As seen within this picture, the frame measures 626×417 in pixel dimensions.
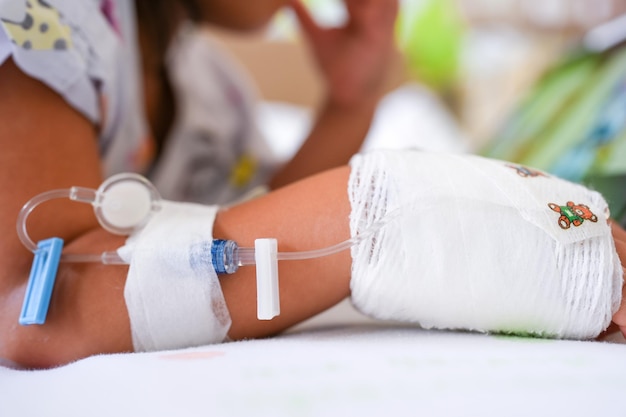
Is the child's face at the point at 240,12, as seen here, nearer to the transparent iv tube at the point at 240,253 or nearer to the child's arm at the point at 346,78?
the child's arm at the point at 346,78

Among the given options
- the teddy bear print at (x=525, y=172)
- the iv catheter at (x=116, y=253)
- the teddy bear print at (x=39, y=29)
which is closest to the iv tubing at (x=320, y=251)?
the iv catheter at (x=116, y=253)

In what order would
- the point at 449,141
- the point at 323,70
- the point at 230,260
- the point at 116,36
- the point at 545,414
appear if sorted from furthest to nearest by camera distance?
the point at 449,141 < the point at 323,70 < the point at 116,36 < the point at 230,260 < the point at 545,414

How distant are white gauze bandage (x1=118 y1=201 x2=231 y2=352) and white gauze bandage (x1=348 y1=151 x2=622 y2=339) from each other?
4.4 inches

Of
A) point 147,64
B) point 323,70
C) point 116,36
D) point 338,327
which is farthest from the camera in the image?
point 323,70

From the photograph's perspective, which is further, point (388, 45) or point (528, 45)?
point (528, 45)

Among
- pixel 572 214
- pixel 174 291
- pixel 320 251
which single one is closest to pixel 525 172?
pixel 572 214

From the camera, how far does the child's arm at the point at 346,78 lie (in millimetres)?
1031

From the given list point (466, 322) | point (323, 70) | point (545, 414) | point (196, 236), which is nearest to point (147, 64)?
point (323, 70)

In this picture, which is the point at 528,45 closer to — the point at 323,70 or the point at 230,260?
the point at 323,70

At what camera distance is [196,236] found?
1.56 ft

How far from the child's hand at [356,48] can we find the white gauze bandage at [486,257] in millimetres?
607

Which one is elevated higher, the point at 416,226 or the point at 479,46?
the point at 479,46

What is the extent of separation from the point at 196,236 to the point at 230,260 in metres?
0.04

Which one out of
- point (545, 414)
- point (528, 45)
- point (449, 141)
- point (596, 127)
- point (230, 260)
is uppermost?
point (528, 45)
